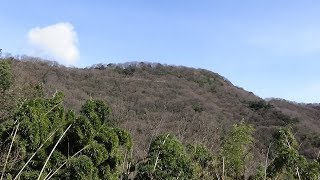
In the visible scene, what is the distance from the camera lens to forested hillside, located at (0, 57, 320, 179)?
24.7 m

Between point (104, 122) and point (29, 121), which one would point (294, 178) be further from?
point (29, 121)

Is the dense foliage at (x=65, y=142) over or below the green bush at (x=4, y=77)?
below

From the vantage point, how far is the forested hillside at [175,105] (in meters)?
24.7

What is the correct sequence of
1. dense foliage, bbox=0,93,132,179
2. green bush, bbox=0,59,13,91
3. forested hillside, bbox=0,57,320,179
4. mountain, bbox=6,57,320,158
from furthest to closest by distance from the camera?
1. mountain, bbox=6,57,320,158
2. green bush, bbox=0,59,13,91
3. forested hillside, bbox=0,57,320,179
4. dense foliage, bbox=0,93,132,179

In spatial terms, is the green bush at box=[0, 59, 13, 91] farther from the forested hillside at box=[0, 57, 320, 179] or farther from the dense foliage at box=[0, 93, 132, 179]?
the dense foliage at box=[0, 93, 132, 179]

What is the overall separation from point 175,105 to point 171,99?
15.3 ft

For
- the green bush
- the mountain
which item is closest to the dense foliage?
the green bush

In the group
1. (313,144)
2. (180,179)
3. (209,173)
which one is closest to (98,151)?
(180,179)

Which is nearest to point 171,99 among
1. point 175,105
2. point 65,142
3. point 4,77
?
point 175,105

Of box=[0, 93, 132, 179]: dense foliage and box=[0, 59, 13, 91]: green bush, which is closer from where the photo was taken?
box=[0, 93, 132, 179]: dense foliage

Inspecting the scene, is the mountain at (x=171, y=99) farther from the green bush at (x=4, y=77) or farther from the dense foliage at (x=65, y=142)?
the dense foliage at (x=65, y=142)

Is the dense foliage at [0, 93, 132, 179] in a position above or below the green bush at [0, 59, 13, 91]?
below

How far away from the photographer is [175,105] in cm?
5984

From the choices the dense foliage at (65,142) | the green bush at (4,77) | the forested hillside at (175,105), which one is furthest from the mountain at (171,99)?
the dense foliage at (65,142)
